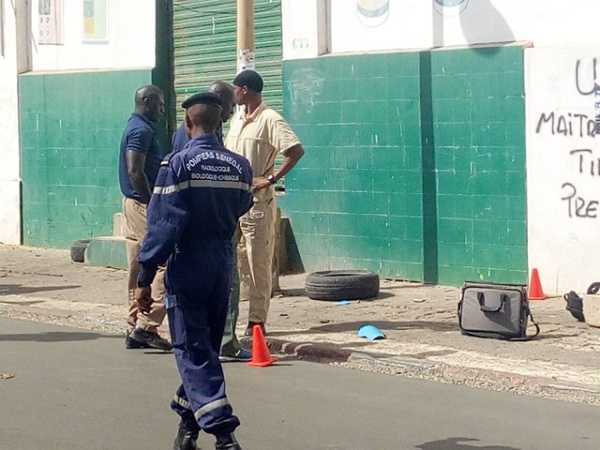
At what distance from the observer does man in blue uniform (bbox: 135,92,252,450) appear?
22.1 feet

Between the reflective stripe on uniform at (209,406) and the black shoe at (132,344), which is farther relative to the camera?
the black shoe at (132,344)

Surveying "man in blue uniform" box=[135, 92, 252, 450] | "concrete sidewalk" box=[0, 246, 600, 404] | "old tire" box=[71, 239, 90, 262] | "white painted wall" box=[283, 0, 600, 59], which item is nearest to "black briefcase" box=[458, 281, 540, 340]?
"concrete sidewalk" box=[0, 246, 600, 404]

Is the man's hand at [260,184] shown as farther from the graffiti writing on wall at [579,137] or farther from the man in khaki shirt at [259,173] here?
the graffiti writing on wall at [579,137]

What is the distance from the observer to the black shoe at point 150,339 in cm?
1057

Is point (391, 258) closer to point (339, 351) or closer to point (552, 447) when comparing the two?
point (339, 351)

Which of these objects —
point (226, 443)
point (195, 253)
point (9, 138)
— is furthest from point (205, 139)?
point (9, 138)

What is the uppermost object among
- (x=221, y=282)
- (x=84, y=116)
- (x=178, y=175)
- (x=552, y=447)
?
(x=84, y=116)

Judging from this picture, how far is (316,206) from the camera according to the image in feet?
49.0

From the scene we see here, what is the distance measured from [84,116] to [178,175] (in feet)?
38.5

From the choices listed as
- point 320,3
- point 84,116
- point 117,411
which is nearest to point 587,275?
point 320,3

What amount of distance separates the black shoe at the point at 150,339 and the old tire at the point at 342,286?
2.73 m

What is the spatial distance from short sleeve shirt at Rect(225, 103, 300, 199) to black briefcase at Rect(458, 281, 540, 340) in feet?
6.16

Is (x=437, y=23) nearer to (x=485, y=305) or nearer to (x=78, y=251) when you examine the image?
(x=485, y=305)

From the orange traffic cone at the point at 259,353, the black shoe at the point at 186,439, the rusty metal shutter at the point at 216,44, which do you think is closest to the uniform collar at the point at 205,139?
the black shoe at the point at 186,439
